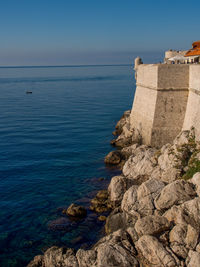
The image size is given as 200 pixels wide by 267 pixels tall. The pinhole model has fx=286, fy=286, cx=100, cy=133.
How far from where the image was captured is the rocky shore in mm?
11383

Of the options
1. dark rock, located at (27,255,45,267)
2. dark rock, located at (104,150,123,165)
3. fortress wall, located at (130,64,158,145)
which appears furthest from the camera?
dark rock, located at (104,150,123,165)

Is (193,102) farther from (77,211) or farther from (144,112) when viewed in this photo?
(77,211)

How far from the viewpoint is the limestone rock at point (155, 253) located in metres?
10.9

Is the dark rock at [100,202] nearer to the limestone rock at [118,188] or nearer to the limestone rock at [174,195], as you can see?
the limestone rock at [118,188]

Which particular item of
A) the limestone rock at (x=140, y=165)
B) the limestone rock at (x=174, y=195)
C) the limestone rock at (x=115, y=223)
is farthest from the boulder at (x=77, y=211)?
the limestone rock at (x=174, y=195)

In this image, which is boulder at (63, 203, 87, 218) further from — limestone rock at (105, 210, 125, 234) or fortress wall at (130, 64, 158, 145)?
fortress wall at (130, 64, 158, 145)

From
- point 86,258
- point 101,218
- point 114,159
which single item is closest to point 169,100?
point 114,159

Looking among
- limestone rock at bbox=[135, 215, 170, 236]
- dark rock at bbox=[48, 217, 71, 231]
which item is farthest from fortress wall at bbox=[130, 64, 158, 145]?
limestone rock at bbox=[135, 215, 170, 236]

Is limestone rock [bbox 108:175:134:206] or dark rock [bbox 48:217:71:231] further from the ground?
limestone rock [bbox 108:175:134:206]

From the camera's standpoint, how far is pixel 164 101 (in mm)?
22891

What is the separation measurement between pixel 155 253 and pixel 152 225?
5.20 feet

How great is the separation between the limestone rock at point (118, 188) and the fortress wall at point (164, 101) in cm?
660

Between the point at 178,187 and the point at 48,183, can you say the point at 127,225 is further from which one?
the point at 48,183

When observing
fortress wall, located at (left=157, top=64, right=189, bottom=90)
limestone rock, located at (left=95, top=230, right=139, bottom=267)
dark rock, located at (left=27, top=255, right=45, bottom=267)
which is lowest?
dark rock, located at (left=27, top=255, right=45, bottom=267)
